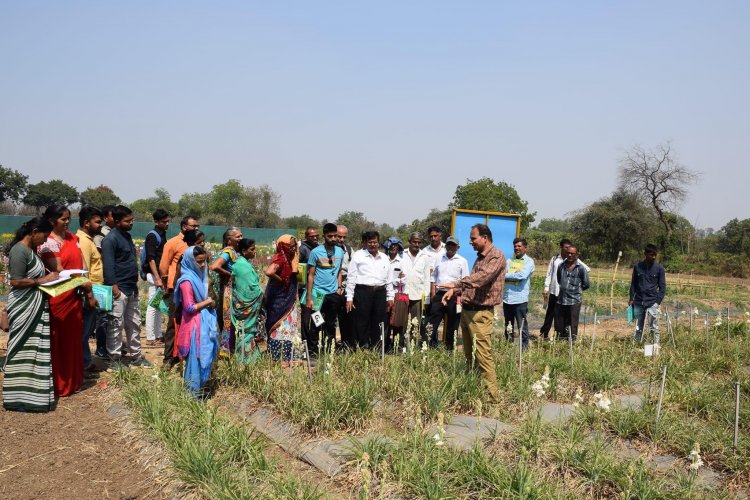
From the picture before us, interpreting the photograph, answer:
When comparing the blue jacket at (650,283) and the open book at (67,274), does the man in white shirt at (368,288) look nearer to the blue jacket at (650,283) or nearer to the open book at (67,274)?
the open book at (67,274)

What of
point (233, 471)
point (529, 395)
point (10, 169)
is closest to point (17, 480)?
point (233, 471)

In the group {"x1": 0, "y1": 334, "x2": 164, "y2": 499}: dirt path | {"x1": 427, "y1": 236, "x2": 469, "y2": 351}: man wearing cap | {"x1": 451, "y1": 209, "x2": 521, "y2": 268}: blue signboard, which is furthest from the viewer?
{"x1": 451, "y1": 209, "x2": 521, "y2": 268}: blue signboard

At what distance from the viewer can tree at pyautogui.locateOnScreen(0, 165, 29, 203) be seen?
47562 millimetres

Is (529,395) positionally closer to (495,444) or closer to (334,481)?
(495,444)

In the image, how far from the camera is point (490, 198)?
128ft

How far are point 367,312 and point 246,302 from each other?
5.08 ft

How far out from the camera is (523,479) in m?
3.32

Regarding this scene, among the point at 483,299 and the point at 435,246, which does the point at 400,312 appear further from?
the point at 483,299

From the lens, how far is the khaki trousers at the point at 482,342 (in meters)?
5.04

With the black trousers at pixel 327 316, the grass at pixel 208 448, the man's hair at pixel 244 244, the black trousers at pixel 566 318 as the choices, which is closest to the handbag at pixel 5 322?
the grass at pixel 208 448

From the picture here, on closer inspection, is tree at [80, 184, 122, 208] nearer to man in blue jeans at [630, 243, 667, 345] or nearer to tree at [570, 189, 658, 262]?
tree at [570, 189, 658, 262]

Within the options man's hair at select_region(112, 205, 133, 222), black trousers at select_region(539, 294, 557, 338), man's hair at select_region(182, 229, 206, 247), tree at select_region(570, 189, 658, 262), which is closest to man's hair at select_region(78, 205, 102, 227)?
man's hair at select_region(112, 205, 133, 222)

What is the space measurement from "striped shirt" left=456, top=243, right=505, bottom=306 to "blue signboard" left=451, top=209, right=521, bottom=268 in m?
5.43

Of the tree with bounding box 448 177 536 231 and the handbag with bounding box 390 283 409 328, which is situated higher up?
the tree with bounding box 448 177 536 231
